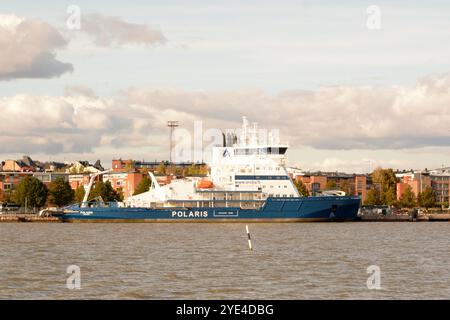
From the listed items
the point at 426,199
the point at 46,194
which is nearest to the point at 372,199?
the point at 426,199

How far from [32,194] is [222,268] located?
4155 inches

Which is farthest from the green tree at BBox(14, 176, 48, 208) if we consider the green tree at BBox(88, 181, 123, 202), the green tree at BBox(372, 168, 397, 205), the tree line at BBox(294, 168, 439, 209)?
the green tree at BBox(372, 168, 397, 205)

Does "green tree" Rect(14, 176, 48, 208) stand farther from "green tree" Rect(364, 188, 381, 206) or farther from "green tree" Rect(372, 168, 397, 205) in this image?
"green tree" Rect(372, 168, 397, 205)

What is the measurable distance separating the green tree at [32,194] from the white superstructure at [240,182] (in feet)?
133

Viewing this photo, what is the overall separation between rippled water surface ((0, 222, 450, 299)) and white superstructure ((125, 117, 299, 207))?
3589 centimetres

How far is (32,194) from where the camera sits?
478 ft

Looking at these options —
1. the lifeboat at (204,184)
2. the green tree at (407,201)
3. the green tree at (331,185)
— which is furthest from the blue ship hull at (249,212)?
the green tree at (331,185)

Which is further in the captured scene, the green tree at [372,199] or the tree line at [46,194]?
the green tree at [372,199]

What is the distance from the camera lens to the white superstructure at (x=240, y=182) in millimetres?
104562

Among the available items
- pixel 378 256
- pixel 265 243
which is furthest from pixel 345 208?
pixel 378 256

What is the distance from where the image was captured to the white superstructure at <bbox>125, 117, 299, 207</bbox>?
343 feet

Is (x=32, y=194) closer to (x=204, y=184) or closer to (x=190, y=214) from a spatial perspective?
(x=190, y=214)

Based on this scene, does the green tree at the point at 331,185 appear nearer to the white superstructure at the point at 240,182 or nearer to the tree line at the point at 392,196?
the tree line at the point at 392,196

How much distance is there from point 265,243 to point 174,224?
3865 centimetres
